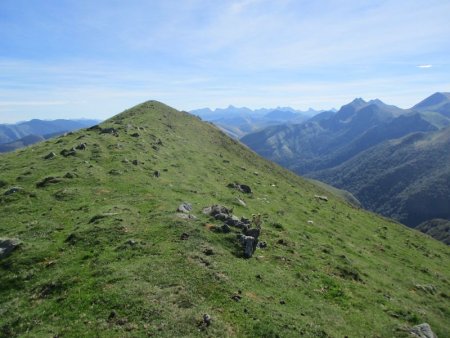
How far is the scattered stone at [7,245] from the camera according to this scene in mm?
31453

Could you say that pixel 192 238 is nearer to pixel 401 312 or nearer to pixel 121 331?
pixel 121 331

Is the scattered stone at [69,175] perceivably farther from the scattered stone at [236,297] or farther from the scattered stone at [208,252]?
the scattered stone at [236,297]

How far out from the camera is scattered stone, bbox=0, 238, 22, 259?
31.5 metres

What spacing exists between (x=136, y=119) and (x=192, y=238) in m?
90.8

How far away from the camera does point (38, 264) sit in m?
29.9

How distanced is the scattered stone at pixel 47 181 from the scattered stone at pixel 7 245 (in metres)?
17.5

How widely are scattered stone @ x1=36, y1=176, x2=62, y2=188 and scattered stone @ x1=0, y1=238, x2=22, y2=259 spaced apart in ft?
57.4

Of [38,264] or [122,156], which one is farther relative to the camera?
[122,156]

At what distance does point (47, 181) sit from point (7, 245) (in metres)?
19.6

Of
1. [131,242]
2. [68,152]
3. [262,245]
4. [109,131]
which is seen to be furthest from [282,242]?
[109,131]

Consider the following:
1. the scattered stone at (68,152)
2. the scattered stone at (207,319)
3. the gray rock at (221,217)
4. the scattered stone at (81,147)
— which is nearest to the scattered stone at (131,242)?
the gray rock at (221,217)

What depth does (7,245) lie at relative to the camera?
32.1m

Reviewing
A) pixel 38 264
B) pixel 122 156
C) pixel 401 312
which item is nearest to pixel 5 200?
pixel 38 264

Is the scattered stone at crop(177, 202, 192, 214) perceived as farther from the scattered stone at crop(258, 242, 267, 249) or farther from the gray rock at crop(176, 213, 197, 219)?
the scattered stone at crop(258, 242, 267, 249)
